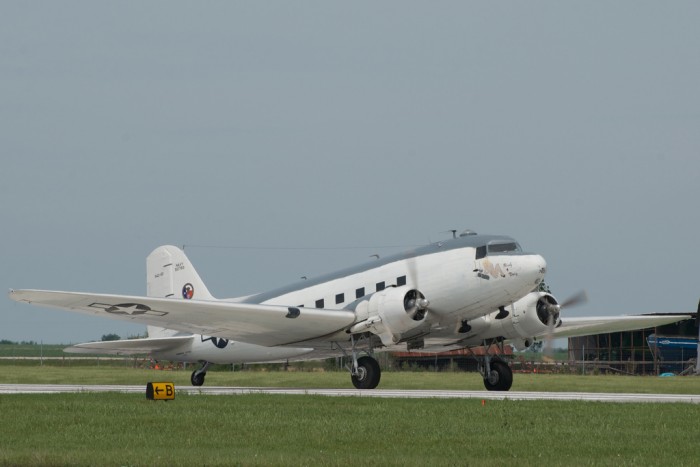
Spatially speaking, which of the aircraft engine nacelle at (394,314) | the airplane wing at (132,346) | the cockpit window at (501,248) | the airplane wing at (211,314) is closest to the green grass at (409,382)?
the airplane wing at (132,346)

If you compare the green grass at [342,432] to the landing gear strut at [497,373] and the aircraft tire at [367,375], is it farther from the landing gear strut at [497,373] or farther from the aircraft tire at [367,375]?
the landing gear strut at [497,373]

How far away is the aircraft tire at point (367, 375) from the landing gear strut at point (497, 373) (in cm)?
356

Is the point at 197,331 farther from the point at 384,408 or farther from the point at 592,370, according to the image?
the point at 592,370

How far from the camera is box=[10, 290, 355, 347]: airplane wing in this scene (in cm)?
2925

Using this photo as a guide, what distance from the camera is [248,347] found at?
35.7m

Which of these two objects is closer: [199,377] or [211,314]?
[211,314]

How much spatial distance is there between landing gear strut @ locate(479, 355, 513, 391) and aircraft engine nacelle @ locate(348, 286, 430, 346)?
2.58 m

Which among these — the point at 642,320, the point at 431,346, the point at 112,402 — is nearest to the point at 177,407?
A: the point at 112,402

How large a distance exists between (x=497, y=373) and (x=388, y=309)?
174 inches

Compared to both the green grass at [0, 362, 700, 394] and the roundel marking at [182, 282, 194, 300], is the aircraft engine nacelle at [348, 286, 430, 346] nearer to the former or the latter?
the green grass at [0, 362, 700, 394]

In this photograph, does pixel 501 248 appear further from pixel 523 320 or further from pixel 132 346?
pixel 132 346

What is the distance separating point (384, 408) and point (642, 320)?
1831cm

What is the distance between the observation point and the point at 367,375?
99.4 ft

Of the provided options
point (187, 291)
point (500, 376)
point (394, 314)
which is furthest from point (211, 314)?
point (500, 376)
